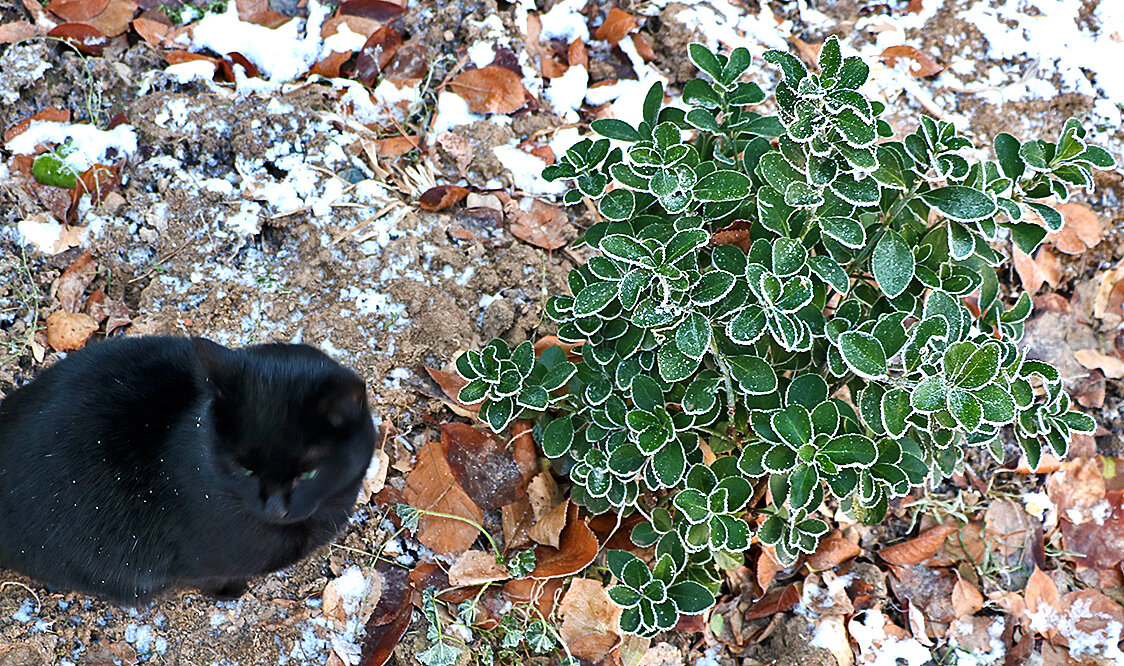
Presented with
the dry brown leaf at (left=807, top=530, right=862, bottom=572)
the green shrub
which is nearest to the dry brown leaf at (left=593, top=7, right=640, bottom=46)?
the green shrub

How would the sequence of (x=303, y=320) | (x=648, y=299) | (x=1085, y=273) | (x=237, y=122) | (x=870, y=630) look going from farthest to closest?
(x=1085, y=273) < (x=237, y=122) < (x=303, y=320) < (x=870, y=630) < (x=648, y=299)

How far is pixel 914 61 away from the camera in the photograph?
253cm

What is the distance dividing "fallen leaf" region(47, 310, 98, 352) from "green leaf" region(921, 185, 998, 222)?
1.92 metres

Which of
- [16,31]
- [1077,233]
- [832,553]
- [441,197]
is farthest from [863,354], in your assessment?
[16,31]

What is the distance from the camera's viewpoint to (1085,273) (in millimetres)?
2369

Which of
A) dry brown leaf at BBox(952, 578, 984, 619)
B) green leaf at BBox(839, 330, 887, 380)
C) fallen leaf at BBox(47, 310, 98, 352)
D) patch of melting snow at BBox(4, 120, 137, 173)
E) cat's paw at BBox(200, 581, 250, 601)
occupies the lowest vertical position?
dry brown leaf at BBox(952, 578, 984, 619)

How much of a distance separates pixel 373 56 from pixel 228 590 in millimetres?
1501

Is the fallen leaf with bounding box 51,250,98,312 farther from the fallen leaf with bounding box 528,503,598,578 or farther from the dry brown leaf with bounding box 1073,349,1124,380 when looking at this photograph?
the dry brown leaf with bounding box 1073,349,1124,380

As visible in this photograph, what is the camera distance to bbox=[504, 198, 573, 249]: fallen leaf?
87.4 inches

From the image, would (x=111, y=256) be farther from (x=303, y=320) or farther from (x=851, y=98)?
(x=851, y=98)

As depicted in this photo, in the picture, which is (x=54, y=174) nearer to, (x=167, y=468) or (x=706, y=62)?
(x=167, y=468)

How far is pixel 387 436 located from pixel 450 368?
225 millimetres

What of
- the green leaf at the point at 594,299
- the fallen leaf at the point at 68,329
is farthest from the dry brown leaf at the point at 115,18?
the green leaf at the point at 594,299

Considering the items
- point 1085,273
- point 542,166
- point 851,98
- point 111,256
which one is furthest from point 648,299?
point 1085,273
